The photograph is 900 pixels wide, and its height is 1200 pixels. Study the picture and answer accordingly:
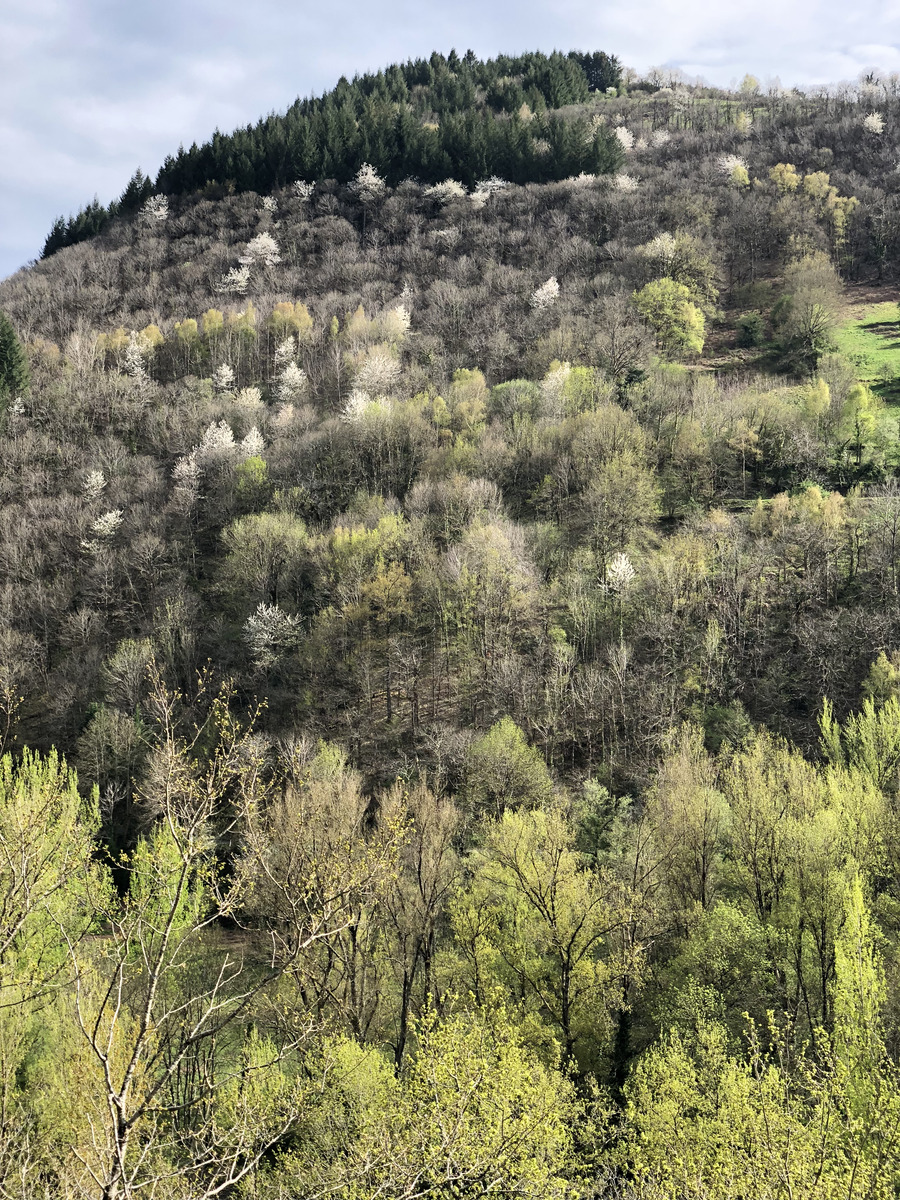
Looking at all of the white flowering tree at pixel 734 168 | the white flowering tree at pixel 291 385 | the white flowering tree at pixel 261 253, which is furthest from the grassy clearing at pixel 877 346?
the white flowering tree at pixel 261 253

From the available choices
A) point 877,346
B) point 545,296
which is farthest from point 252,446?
point 877,346

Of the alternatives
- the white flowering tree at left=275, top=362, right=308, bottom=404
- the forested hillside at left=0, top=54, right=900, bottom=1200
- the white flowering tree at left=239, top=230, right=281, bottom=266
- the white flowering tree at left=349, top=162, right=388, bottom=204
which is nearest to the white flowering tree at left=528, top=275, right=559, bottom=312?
the forested hillside at left=0, top=54, right=900, bottom=1200

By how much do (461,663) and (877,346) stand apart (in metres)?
62.6

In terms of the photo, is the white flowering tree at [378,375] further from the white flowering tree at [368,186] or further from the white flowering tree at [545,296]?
the white flowering tree at [368,186]

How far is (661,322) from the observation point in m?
85.8

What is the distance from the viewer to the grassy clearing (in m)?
70.4

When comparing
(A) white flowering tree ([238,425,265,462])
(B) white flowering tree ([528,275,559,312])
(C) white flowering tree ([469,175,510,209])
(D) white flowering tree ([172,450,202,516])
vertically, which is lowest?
(D) white flowering tree ([172,450,202,516])

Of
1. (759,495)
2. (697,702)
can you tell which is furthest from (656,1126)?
(759,495)

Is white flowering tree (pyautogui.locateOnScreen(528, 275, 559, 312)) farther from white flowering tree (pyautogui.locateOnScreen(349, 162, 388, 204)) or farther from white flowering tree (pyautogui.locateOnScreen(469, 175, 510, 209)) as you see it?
white flowering tree (pyautogui.locateOnScreen(349, 162, 388, 204))

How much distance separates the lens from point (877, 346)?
77.9 m

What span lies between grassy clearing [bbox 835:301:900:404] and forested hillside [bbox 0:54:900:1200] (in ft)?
2.36

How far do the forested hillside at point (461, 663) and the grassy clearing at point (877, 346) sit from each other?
0.72 m

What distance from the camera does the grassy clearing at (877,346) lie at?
70394mm

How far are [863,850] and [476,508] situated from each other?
37403 millimetres
